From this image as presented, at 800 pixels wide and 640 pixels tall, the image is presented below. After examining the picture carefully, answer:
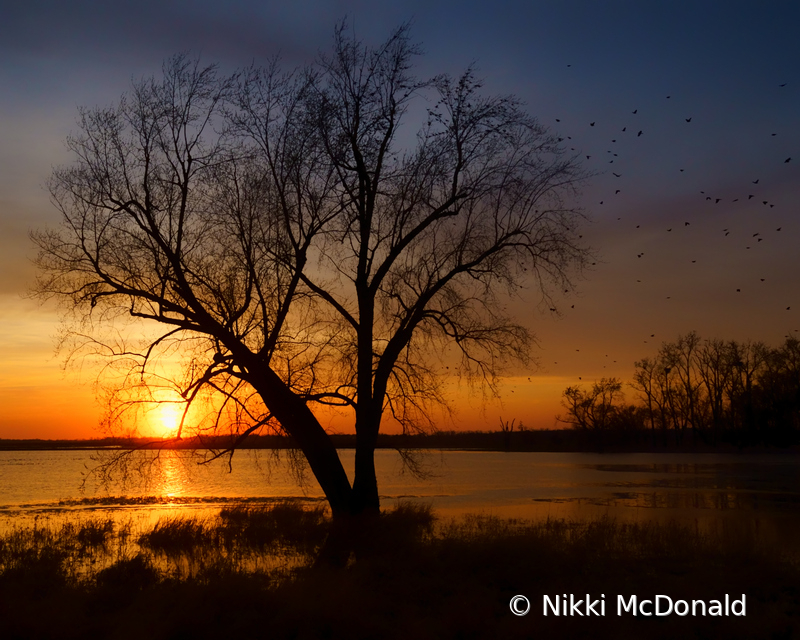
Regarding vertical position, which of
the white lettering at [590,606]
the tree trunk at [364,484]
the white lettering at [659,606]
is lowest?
the white lettering at [659,606]

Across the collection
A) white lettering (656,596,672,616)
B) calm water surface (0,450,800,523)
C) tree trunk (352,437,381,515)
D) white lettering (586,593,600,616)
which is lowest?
calm water surface (0,450,800,523)

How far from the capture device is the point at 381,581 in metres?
11.5

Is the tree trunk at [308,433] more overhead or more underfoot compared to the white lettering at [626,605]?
more overhead

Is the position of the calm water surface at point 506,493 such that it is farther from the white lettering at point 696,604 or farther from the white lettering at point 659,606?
the white lettering at point 696,604

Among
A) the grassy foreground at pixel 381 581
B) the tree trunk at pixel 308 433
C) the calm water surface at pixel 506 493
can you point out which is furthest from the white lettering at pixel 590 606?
the calm water surface at pixel 506 493

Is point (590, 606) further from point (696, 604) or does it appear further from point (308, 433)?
point (308, 433)

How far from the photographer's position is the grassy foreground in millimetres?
9156

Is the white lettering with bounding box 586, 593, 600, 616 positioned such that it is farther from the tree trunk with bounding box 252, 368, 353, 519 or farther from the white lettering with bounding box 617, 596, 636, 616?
the tree trunk with bounding box 252, 368, 353, 519

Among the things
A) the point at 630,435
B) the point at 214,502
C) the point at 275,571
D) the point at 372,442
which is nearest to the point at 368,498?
the point at 372,442

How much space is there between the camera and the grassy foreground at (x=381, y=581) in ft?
30.0

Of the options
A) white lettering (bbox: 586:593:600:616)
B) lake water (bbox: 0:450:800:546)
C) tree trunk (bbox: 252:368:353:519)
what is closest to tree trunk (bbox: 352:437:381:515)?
tree trunk (bbox: 252:368:353:519)

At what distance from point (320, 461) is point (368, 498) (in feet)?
4.79

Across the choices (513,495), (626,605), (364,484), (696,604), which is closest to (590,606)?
(626,605)

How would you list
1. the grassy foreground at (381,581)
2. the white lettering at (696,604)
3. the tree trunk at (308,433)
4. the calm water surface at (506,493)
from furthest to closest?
the calm water surface at (506,493) → the tree trunk at (308,433) → the white lettering at (696,604) → the grassy foreground at (381,581)
